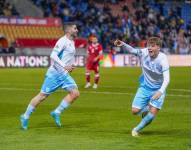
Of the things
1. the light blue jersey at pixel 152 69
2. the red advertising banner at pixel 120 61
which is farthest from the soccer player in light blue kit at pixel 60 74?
the red advertising banner at pixel 120 61

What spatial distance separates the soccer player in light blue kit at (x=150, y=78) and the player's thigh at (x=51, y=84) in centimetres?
199

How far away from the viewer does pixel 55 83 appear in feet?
47.8

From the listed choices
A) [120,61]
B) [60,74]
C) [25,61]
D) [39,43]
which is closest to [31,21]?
[39,43]

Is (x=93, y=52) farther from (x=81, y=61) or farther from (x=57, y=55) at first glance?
(x=81, y=61)

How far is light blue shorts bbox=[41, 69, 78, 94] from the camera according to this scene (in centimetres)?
1452

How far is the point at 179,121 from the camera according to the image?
623 inches

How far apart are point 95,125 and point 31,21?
35.7 m

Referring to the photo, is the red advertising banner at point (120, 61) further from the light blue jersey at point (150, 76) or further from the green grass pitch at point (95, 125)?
the light blue jersey at point (150, 76)

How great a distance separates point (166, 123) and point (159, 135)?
7.03 ft

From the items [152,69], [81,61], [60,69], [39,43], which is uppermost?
[152,69]

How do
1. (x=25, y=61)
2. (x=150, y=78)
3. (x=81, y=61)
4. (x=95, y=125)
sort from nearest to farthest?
(x=150, y=78) < (x=95, y=125) < (x=25, y=61) < (x=81, y=61)

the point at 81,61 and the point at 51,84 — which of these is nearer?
the point at 51,84

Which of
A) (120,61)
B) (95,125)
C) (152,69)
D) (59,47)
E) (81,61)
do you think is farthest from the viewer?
(120,61)

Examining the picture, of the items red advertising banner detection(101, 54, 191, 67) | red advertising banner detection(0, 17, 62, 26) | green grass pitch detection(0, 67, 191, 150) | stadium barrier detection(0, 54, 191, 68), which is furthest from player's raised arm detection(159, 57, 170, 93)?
red advertising banner detection(0, 17, 62, 26)
